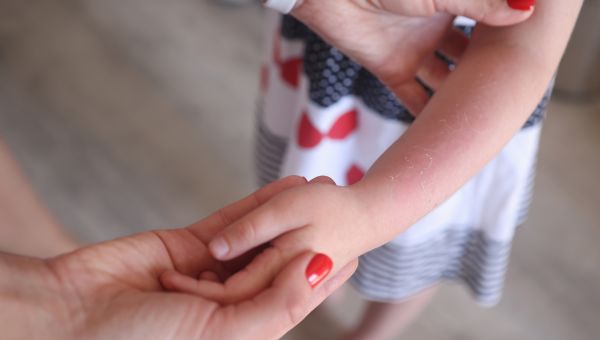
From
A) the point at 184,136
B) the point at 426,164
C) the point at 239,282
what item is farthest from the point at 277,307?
the point at 184,136

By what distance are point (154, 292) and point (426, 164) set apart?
0.77ft

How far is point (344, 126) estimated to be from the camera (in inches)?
29.6

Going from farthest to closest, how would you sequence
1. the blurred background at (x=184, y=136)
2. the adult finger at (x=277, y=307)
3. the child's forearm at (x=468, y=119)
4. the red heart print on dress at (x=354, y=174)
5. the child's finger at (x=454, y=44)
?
the blurred background at (x=184, y=136)
the red heart print on dress at (x=354, y=174)
the child's finger at (x=454, y=44)
the child's forearm at (x=468, y=119)
the adult finger at (x=277, y=307)

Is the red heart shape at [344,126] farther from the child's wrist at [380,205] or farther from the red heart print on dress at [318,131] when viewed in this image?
the child's wrist at [380,205]

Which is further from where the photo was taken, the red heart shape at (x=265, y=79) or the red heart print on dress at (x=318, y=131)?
the red heart shape at (x=265, y=79)

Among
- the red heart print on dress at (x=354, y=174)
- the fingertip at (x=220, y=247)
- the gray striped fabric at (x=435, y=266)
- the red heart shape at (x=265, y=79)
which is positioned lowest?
the gray striped fabric at (x=435, y=266)

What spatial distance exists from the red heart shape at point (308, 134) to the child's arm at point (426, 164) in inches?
6.9

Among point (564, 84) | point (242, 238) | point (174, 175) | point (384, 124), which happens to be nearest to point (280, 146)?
point (384, 124)

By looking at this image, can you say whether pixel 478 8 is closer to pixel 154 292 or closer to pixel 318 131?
pixel 318 131

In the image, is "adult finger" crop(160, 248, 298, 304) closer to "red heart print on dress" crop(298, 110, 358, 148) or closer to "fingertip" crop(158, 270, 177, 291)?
"fingertip" crop(158, 270, 177, 291)

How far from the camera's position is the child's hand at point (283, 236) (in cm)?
46

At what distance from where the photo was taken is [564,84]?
1.41 m

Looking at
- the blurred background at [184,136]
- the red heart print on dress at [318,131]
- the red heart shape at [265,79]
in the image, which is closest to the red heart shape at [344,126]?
the red heart print on dress at [318,131]

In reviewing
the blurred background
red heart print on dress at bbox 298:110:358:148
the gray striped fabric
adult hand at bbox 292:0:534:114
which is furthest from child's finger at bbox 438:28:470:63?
the blurred background
